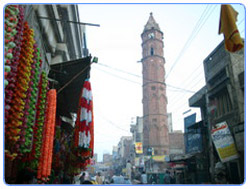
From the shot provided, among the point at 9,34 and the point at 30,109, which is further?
the point at 30,109

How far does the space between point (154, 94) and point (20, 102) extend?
4761 cm

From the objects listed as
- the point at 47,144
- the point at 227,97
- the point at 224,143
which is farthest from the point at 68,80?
the point at 227,97

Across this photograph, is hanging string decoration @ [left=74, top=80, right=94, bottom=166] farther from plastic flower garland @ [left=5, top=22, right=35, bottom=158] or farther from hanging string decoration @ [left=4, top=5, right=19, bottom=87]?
hanging string decoration @ [left=4, top=5, right=19, bottom=87]

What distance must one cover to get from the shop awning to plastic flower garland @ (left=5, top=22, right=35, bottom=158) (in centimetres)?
261

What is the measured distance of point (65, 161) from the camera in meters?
8.48

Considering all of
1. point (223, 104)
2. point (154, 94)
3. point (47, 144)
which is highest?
point (154, 94)

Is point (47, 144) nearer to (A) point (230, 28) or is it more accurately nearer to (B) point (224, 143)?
(A) point (230, 28)

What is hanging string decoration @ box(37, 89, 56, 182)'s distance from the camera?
5082 millimetres

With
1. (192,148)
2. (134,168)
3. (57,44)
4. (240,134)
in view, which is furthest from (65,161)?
(134,168)

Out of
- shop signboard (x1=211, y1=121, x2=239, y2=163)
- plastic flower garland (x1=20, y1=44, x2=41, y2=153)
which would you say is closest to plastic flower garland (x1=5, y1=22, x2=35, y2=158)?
plastic flower garland (x1=20, y1=44, x2=41, y2=153)

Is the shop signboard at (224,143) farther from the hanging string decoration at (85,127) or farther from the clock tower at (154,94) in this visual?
the clock tower at (154,94)

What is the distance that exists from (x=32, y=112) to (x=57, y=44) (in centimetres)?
522

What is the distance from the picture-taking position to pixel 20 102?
152 inches

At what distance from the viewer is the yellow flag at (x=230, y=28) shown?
3234 mm
